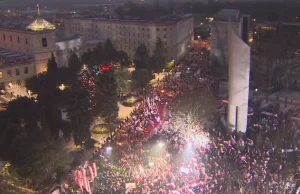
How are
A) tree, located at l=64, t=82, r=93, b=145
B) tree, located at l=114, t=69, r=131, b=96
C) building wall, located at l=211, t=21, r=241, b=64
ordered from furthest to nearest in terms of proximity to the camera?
building wall, located at l=211, t=21, r=241, b=64 → tree, located at l=114, t=69, r=131, b=96 → tree, located at l=64, t=82, r=93, b=145

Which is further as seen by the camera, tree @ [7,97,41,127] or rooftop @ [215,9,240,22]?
rooftop @ [215,9,240,22]

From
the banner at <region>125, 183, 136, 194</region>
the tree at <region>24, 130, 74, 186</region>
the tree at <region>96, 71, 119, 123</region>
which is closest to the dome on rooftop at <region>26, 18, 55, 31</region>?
the tree at <region>96, 71, 119, 123</region>

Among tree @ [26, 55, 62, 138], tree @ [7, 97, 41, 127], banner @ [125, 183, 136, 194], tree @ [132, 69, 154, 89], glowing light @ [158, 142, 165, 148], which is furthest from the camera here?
tree @ [132, 69, 154, 89]

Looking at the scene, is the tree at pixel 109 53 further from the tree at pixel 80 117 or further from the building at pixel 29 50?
the tree at pixel 80 117

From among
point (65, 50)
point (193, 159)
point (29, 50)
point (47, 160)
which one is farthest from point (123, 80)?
point (193, 159)

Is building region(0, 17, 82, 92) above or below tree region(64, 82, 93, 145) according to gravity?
above

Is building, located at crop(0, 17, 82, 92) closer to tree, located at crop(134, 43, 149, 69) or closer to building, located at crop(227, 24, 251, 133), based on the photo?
tree, located at crop(134, 43, 149, 69)

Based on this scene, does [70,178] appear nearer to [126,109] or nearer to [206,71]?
[126,109]

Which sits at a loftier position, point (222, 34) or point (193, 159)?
point (222, 34)

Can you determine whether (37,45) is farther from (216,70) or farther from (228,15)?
(228,15)
